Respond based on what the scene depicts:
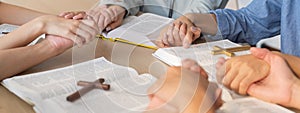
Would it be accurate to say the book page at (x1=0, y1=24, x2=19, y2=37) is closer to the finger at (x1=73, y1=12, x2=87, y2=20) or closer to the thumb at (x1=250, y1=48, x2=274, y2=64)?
the finger at (x1=73, y1=12, x2=87, y2=20)

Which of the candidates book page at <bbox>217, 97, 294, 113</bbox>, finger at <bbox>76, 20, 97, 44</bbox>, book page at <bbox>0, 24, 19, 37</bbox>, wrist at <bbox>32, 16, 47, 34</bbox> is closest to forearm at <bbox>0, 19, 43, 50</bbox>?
wrist at <bbox>32, 16, 47, 34</bbox>

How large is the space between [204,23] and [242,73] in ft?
1.42

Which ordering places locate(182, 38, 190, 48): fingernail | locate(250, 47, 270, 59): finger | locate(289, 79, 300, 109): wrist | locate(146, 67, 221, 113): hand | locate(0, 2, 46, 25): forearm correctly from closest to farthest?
1. locate(146, 67, 221, 113): hand
2. locate(289, 79, 300, 109): wrist
3. locate(250, 47, 270, 59): finger
4. locate(182, 38, 190, 48): fingernail
5. locate(0, 2, 46, 25): forearm

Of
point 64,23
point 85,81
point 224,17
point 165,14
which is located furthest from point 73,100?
point 165,14

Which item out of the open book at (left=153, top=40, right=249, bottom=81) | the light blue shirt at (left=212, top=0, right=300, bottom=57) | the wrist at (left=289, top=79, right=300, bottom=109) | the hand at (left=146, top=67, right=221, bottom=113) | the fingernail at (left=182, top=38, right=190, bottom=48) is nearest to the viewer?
the hand at (left=146, top=67, right=221, bottom=113)

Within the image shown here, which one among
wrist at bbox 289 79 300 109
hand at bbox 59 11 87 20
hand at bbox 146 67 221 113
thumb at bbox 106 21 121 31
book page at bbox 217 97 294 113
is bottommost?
thumb at bbox 106 21 121 31

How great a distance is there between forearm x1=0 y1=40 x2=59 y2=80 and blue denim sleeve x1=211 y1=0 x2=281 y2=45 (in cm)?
56

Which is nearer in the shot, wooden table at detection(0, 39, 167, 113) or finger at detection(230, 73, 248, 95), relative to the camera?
finger at detection(230, 73, 248, 95)

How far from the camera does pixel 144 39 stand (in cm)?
110

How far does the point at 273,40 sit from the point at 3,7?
3.32ft

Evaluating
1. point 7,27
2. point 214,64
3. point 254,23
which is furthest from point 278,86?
point 7,27

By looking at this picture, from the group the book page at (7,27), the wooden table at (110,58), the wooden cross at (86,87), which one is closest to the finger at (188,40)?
the wooden table at (110,58)

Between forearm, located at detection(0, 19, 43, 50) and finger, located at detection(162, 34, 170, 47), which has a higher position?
forearm, located at detection(0, 19, 43, 50)

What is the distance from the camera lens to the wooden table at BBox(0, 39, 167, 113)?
2.78ft
